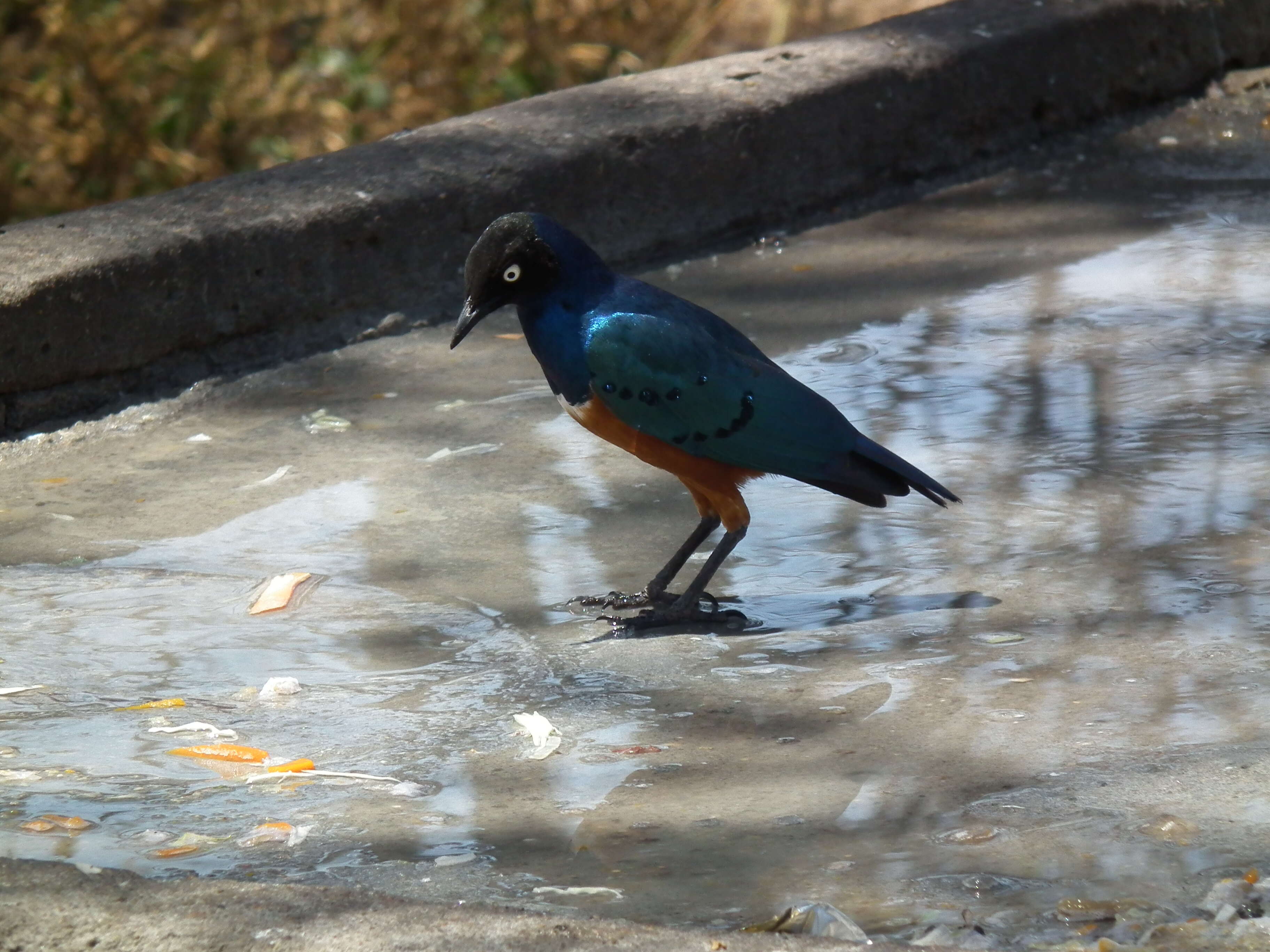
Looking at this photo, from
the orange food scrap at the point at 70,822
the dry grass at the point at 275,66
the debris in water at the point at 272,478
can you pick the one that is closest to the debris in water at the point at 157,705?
the orange food scrap at the point at 70,822

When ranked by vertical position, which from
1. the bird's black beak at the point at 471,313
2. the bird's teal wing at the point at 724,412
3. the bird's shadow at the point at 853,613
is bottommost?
the bird's shadow at the point at 853,613

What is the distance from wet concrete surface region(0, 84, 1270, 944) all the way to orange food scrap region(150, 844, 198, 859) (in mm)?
14

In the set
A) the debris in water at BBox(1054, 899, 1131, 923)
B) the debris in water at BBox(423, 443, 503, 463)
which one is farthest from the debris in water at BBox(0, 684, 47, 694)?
the debris in water at BBox(1054, 899, 1131, 923)

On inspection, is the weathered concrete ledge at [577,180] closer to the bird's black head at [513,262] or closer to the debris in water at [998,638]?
the bird's black head at [513,262]

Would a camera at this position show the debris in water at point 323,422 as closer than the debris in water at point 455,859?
No

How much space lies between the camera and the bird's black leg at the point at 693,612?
3523 millimetres

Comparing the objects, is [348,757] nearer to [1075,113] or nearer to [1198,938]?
[1198,938]

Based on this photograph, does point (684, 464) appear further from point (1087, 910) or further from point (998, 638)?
point (1087, 910)

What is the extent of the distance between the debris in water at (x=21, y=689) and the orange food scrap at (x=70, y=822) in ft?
1.93

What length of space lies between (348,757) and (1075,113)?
513 cm

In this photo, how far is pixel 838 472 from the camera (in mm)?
3566

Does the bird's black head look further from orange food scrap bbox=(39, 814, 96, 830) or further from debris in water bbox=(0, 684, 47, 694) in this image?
orange food scrap bbox=(39, 814, 96, 830)

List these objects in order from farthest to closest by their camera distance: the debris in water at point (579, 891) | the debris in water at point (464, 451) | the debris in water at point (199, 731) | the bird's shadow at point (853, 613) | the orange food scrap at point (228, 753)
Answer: the debris in water at point (464, 451) < the bird's shadow at point (853, 613) < the debris in water at point (199, 731) < the orange food scrap at point (228, 753) < the debris in water at point (579, 891)

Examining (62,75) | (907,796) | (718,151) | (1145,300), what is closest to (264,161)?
(62,75)
